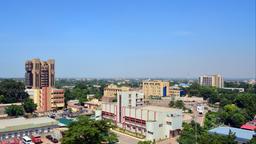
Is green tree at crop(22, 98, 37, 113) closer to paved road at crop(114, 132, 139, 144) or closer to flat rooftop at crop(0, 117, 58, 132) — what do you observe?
flat rooftop at crop(0, 117, 58, 132)

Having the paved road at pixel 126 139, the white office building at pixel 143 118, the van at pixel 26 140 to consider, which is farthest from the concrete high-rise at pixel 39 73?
the paved road at pixel 126 139

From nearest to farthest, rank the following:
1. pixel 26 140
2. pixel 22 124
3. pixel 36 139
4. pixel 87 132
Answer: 1. pixel 87 132
2. pixel 26 140
3. pixel 36 139
4. pixel 22 124

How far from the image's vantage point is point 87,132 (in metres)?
19.5

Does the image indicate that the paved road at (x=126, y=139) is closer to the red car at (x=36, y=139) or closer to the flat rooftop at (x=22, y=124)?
the flat rooftop at (x=22, y=124)

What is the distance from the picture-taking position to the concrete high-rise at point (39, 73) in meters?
63.0

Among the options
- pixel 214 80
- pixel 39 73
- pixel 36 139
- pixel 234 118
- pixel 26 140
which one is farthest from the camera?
pixel 214 80

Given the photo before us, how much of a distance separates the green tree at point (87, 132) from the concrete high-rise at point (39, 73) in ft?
148

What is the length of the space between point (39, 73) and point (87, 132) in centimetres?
4735

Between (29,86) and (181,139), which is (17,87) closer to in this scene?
(29,86)

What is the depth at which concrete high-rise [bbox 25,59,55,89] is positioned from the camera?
63.0 m

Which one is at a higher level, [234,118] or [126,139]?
[234,118]

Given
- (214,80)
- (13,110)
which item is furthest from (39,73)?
(214,80)

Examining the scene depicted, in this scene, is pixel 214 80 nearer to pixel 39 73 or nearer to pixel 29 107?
pixel 39 73

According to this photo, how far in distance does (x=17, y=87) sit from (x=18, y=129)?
83.5 feet
